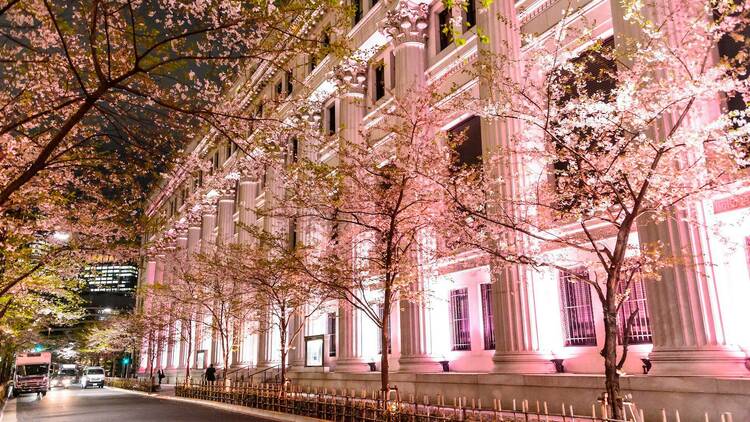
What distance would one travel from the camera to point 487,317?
20469 mm

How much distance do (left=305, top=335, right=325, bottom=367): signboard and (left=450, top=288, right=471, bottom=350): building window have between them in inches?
313

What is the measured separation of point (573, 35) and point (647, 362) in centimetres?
1032

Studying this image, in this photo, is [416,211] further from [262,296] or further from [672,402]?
[262,296]

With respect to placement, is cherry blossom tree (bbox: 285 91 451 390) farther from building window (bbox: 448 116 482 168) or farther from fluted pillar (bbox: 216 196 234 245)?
fluted pillar (bbox: 216 196 234 245)

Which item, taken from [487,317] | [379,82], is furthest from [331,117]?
[487,317]

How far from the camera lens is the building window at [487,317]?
20047 millimetres

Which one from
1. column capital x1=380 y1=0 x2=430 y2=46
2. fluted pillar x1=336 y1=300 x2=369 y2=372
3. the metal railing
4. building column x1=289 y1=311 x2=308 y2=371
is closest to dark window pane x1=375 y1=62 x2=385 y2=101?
Answer: column capital x1=380 y1=0 x2=430 y2=46

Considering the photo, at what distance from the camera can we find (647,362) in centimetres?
1401

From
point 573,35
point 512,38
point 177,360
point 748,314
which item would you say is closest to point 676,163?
point 748,314

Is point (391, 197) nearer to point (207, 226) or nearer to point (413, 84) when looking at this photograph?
point (413, 84)

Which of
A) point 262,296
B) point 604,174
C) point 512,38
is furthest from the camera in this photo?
point 262,296

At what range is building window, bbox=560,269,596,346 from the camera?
1644 cm

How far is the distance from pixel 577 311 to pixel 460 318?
583 cm

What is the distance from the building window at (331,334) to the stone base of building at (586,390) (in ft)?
32.4
